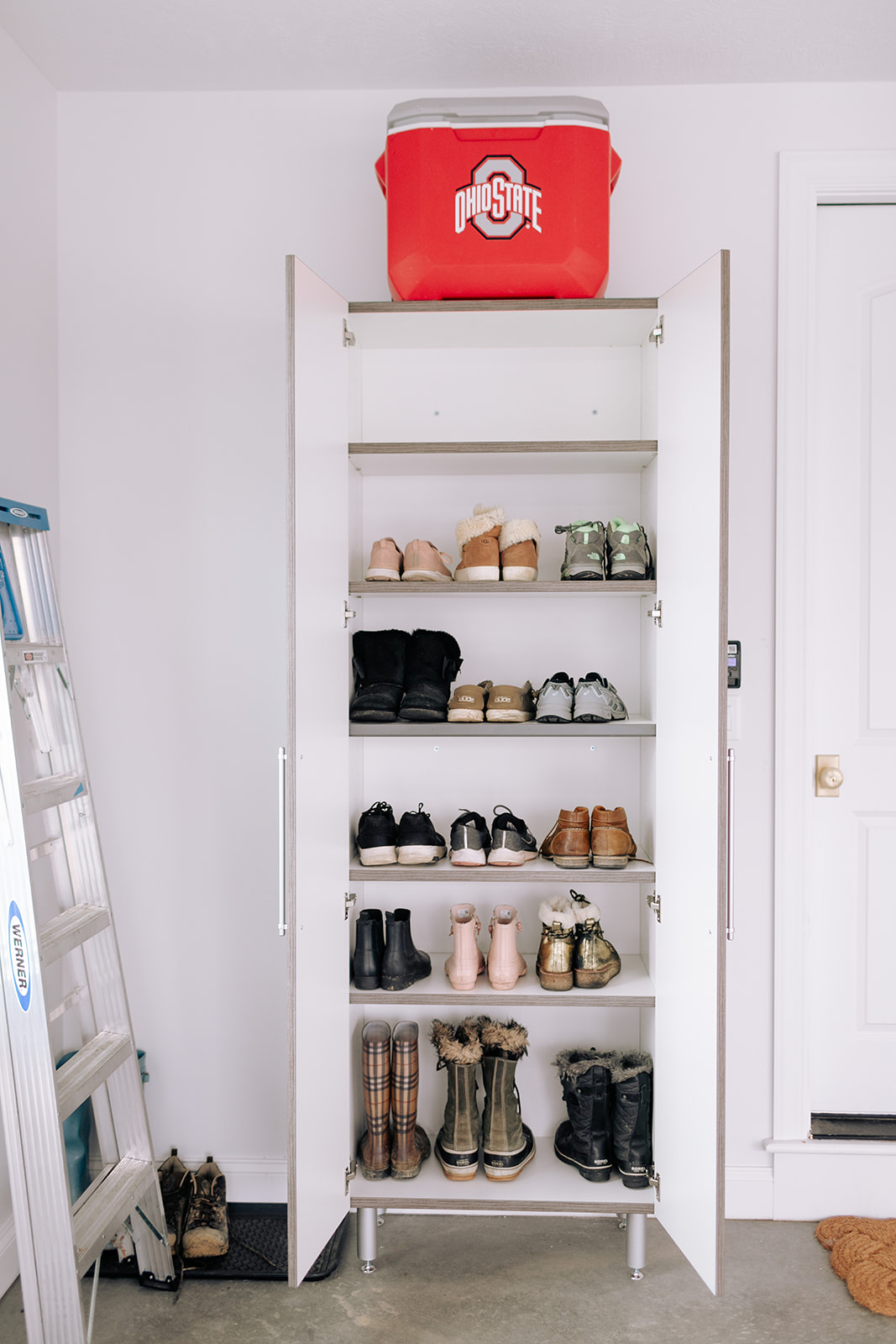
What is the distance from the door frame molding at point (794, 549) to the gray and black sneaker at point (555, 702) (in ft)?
1.86

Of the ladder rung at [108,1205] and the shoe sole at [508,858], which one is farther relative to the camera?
the shoe sole at [508,858]

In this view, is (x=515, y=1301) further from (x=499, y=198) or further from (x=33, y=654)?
(x=499, y=198)

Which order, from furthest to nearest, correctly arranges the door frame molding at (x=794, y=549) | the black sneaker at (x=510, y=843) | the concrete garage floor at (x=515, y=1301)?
the door frame molding at (x=794, y=549)
the black sneaker at (x=510, y=843)
the concrete garage floor at (x=515, y=1301)

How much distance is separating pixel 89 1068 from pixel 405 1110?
2.26ft

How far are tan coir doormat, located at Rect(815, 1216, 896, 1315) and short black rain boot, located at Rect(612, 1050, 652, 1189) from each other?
0.47m

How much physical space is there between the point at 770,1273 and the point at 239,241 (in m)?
2.72

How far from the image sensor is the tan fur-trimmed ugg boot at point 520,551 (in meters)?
1.87

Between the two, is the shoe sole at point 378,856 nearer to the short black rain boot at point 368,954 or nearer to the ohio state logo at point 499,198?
the short black rain boot at point 368,954

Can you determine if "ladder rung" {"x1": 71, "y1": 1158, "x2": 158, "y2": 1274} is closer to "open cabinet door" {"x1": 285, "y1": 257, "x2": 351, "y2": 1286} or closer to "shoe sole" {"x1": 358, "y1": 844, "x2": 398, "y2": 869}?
"open cabinet door" {"x1": 285, "y1": 257, "x2": 351, "y2": 1286}

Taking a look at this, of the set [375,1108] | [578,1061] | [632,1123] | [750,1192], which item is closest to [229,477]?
[375,1108]

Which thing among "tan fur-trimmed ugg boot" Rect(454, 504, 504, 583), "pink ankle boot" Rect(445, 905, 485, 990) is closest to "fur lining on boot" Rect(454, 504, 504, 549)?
"tan fur-trimmed ugg boot" Rect(454, 504, 504, 583)

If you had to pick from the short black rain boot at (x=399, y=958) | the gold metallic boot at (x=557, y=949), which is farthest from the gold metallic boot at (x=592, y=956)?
the short black rain boot at (x=399, y=958)

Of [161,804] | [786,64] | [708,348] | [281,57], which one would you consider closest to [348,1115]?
[161,804]

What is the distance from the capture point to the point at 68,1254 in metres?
1.44
